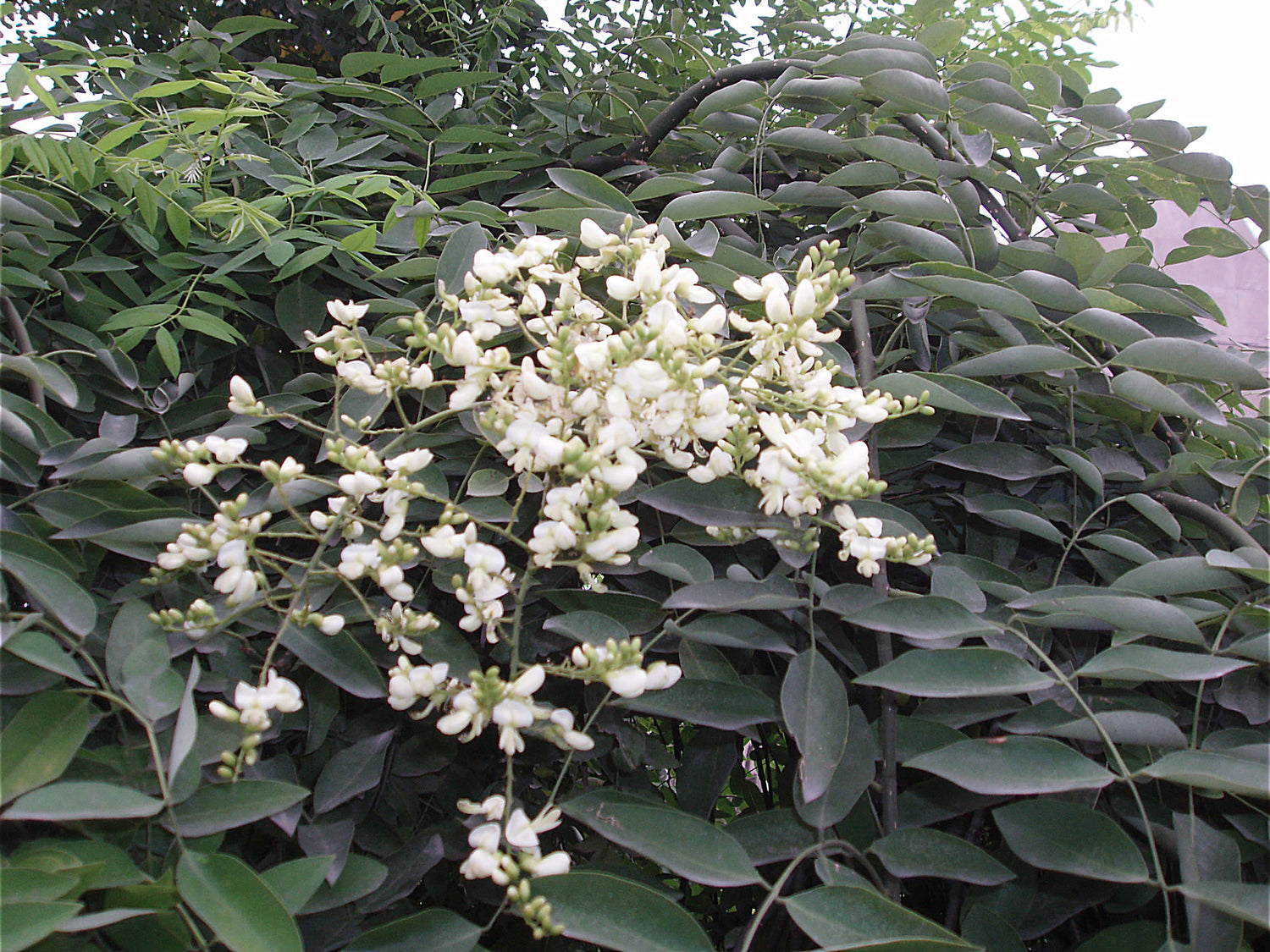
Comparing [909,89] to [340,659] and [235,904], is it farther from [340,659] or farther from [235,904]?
[235,904]

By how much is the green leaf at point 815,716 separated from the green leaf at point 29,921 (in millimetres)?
398

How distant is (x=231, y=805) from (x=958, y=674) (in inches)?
18.1

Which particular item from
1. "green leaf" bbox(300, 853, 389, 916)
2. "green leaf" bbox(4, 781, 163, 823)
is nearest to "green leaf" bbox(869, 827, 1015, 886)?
"green leaf" bbox(300, 853, 389, 916)

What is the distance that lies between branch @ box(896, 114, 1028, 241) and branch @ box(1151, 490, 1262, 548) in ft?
Answer: 1.06

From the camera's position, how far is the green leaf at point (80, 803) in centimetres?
43

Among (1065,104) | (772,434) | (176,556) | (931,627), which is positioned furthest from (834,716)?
(1065,104)

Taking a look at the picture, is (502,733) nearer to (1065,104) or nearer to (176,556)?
(176,556)

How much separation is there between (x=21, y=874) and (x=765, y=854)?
17.1 inches

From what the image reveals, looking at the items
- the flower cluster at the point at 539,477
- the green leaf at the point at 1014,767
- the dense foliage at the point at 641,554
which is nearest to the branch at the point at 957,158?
the dense foliage at the point at 641,554

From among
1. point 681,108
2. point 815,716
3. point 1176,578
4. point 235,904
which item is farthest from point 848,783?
point 681,108

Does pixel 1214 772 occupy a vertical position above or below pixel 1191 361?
below

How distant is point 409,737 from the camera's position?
65cm

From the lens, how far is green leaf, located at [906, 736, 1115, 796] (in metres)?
0.49

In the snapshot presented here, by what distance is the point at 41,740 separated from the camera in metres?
0.48
